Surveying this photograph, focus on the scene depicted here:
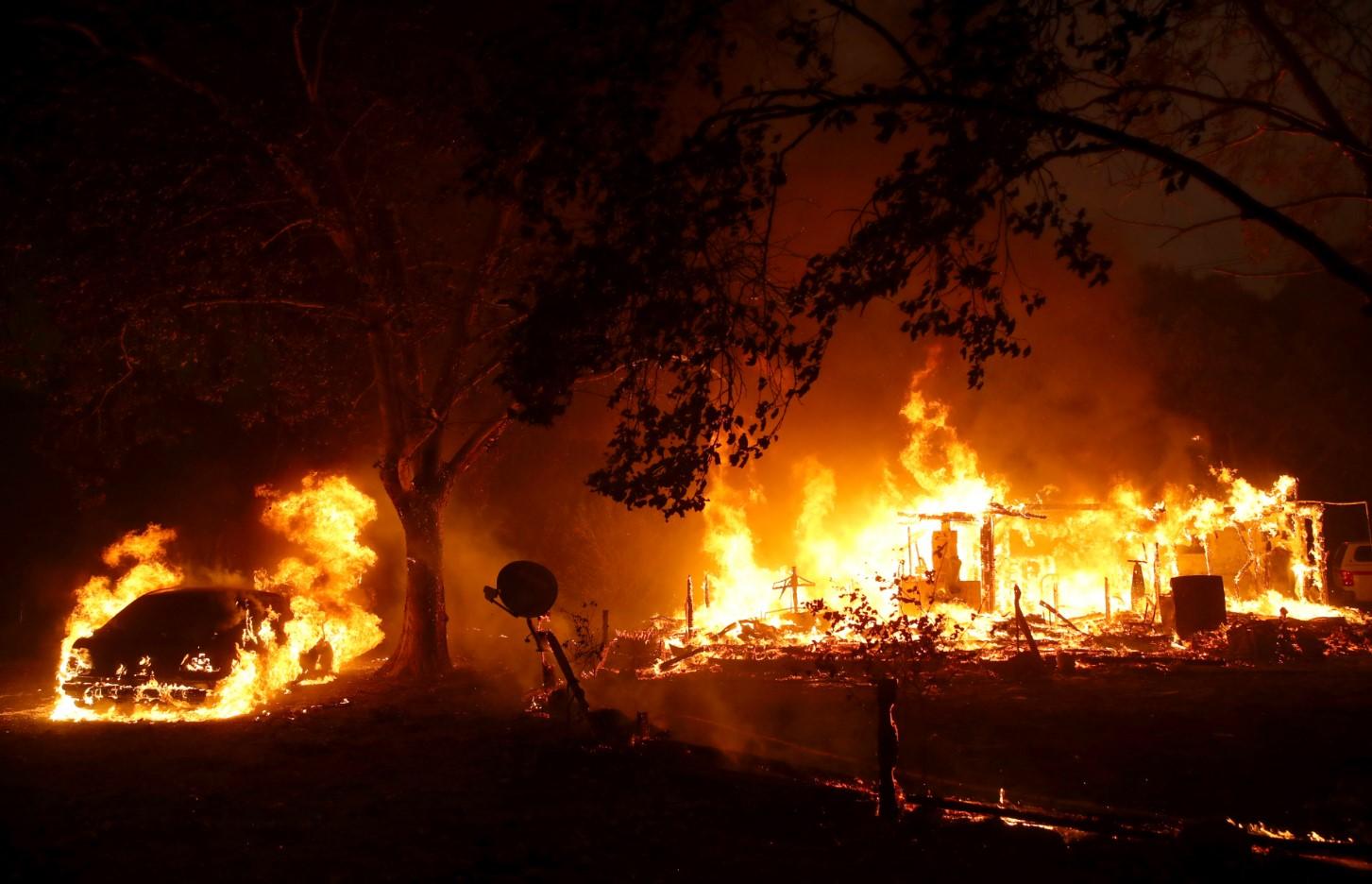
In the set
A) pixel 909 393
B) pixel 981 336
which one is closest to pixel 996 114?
pixel 981 336

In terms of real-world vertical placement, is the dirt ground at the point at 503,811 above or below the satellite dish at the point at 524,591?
below

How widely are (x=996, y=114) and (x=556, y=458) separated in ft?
76.9

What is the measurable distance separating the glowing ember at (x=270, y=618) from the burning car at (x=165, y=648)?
2cm

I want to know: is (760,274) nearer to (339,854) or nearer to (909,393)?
(339,854)

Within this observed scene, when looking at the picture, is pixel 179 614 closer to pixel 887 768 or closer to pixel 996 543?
pixel 887 768

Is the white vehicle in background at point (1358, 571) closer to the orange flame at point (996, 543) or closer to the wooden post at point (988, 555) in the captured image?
the orange flame at point (996, 543)

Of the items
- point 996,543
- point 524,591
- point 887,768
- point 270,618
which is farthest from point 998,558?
point 887,768

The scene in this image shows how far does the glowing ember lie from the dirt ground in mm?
924

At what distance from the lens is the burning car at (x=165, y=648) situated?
38.0 feet

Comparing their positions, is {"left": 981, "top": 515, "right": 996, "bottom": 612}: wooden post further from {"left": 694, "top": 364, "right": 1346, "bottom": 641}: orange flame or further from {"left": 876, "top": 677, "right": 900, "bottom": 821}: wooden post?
{"left": 876, "top": 677, "right": 900, "bottom": 821}: wooden post

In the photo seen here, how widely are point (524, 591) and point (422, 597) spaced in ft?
17.2

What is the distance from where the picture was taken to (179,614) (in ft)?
40.7

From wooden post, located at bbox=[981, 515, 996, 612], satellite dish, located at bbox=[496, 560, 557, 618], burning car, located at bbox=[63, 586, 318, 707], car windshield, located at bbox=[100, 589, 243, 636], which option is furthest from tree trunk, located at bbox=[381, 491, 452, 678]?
wooden post, located at bbox=[981, 515, 996, 612]

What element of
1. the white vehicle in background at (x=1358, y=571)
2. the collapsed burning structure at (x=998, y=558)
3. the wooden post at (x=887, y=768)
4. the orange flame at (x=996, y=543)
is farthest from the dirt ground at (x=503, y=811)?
the white vehicle in background at (x=1358, y=571)
